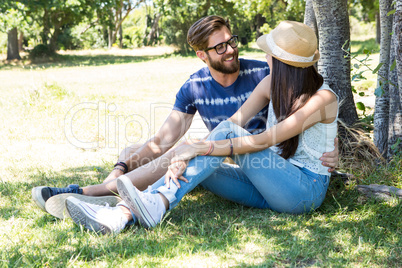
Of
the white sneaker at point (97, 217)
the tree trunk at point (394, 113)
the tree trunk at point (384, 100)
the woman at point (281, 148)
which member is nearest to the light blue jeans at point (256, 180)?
the woman at point (281, 148)

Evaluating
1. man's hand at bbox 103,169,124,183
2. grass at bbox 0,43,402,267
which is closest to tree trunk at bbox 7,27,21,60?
grass at bbox 0,43,402,267

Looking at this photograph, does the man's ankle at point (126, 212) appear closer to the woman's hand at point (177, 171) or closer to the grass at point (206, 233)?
the grass at point (206, 233)

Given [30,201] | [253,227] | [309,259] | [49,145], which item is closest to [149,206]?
[253,227]

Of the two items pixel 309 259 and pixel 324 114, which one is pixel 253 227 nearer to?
pixel 309 259

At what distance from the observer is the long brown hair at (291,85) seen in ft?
9.65

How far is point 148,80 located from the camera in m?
13.3

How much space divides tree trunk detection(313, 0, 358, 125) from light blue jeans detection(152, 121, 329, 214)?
68.6 inches

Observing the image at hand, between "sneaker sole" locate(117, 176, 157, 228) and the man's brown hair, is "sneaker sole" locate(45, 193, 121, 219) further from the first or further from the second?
the man's brown hair

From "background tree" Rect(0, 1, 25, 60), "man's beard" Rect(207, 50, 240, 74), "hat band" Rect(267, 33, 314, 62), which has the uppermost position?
"background tree" Rect(0, 1, 25, 60)

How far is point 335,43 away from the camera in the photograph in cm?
445

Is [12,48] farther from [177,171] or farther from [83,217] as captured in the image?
[177,171]

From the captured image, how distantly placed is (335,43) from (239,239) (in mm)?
2594

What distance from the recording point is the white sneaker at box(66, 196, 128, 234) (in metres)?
2.72

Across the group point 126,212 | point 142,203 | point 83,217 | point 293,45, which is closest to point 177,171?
point 142,203
